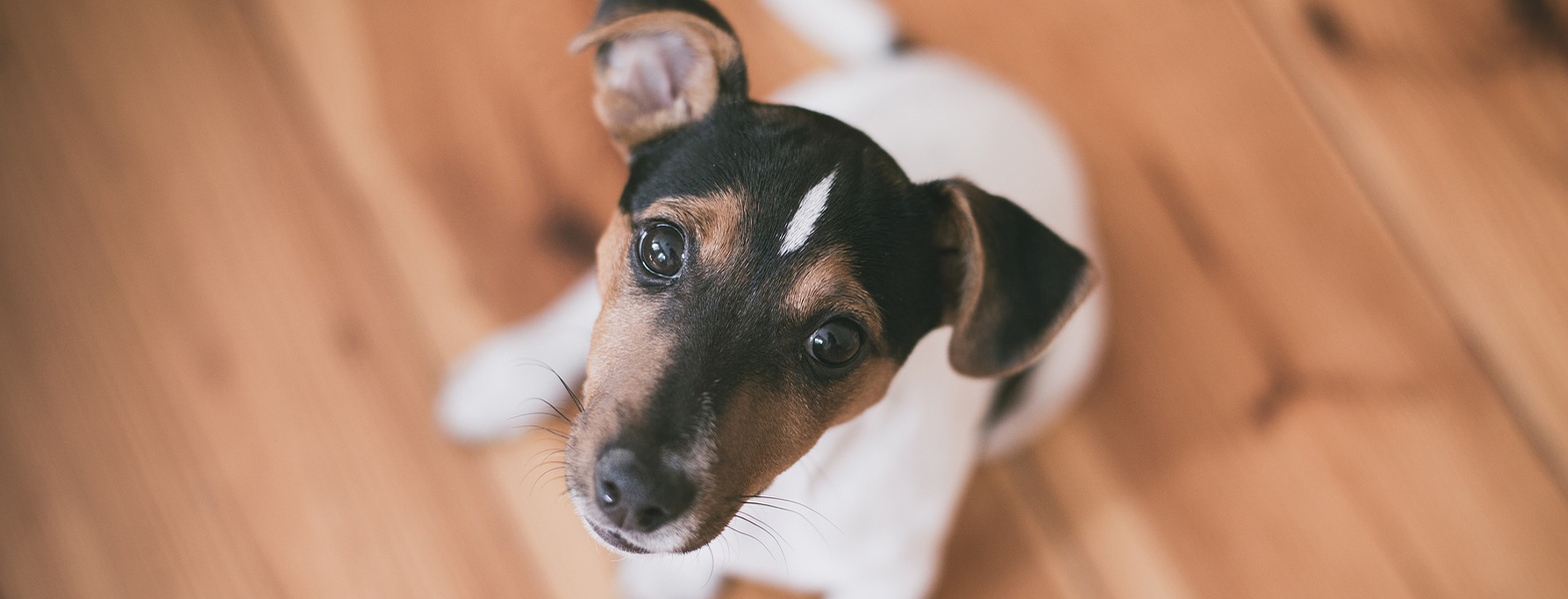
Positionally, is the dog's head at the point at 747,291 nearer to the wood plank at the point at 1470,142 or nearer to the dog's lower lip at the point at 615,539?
the dog's lower lip at the point at 615,539

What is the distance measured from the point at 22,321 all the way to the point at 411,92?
1099mm

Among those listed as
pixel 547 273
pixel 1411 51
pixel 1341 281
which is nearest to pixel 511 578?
pixel 547 273

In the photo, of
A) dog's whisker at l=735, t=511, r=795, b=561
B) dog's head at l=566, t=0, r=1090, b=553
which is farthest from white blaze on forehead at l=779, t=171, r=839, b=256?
dog's whisker at l=735, t=511, r=795, b=561

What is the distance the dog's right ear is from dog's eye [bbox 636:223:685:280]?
0.22m

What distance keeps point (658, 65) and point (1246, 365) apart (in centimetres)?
186

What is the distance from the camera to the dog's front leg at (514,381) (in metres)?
2.37

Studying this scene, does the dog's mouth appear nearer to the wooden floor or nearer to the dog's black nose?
the dog's black nose

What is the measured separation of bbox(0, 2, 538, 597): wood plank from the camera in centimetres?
238

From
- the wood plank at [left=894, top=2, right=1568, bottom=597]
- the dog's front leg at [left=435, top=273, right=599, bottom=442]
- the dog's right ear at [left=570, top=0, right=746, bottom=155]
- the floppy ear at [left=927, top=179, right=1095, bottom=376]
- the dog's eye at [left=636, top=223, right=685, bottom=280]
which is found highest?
the dog's right ear at [left=570, top=0, right=746, bottom=155]

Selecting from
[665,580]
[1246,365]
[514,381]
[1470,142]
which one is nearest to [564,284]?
[514,381]

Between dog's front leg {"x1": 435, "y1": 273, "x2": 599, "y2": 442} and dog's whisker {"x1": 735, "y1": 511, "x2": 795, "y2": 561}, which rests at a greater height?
dog's front leg {"x1": 435, "y1": 273, "x2": 599, "y2": 442}

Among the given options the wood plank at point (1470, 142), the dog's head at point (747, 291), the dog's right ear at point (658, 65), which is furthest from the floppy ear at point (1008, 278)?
the wood plank at point (1470, 142)

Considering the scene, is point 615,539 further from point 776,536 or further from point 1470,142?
point 1470,142

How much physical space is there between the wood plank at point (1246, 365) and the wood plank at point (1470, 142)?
0.29ft
